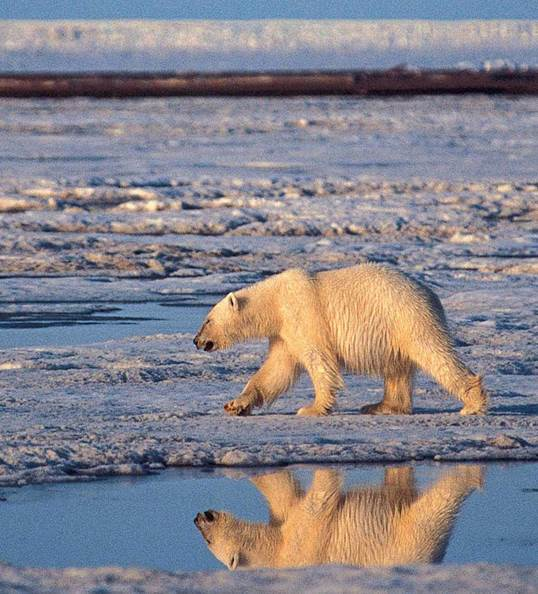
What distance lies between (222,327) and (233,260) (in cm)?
480

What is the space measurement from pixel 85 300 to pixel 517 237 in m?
4.41

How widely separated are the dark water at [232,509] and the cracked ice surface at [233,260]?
19 cm

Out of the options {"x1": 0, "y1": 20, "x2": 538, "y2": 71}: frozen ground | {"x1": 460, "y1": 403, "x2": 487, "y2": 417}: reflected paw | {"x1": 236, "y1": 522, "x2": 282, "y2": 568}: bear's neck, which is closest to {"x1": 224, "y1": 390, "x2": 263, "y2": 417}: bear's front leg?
{"x1": 460, "y1": 403, "x2": 487, "y2": 417}: reflected paw

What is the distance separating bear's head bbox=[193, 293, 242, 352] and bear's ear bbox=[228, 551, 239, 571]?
2.32 metres

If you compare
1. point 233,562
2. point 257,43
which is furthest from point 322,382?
point 257,43

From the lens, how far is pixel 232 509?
15.5 feet

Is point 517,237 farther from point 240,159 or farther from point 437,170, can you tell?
point 240,159

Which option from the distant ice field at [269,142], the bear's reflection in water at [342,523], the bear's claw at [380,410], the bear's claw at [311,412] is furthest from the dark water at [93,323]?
the distant ice field at [269,142]

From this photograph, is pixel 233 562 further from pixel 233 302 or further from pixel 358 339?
pixel 233 302

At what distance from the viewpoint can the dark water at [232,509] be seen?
165 inches

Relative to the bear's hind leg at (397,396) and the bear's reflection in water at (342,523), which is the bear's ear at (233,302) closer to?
the bear's hind leg at (397,396)

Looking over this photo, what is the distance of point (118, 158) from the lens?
67.8 feet

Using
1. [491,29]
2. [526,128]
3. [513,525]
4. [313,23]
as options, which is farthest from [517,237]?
[313,23]

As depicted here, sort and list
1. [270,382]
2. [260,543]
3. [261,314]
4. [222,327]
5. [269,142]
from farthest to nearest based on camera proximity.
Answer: [269,142] < [222,327] < [261,314] < [270,382] < [260,543]
